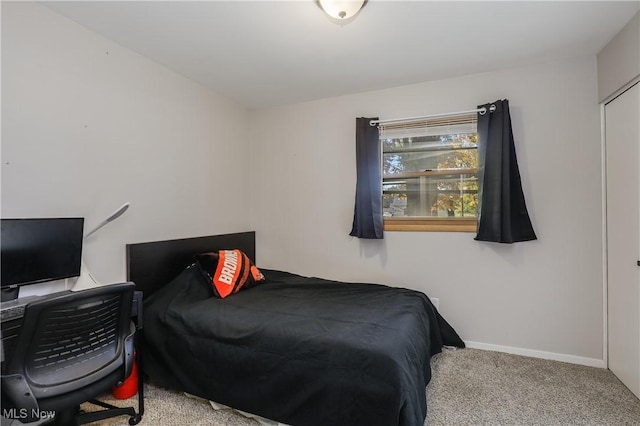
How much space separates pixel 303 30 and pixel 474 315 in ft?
8.89

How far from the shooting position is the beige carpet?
1.83 m

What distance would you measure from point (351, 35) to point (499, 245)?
209cm

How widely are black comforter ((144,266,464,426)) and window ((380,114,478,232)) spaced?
87 cm

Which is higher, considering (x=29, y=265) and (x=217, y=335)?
(x=29, y=265)

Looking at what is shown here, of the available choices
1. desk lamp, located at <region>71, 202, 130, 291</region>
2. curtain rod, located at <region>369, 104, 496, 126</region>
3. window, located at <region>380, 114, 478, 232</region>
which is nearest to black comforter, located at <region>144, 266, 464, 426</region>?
desk lamp, located at <region>71, 202, 130, 291</region>

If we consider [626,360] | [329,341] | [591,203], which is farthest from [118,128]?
[626,360]

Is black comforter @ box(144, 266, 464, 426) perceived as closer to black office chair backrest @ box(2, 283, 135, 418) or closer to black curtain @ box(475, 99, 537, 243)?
black office chair backrest @ box(2, 283, 135, 418)

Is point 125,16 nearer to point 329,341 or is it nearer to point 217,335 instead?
point 217,335

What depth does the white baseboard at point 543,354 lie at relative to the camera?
243 cm

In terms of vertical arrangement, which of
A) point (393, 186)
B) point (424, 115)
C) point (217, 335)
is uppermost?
point (424, 115)

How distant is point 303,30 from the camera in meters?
2.10

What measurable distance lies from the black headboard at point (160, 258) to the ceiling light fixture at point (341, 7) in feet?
6.82

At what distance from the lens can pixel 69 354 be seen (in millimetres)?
1436

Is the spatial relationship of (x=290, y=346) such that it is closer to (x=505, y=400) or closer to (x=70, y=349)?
(x=70, y=349)
